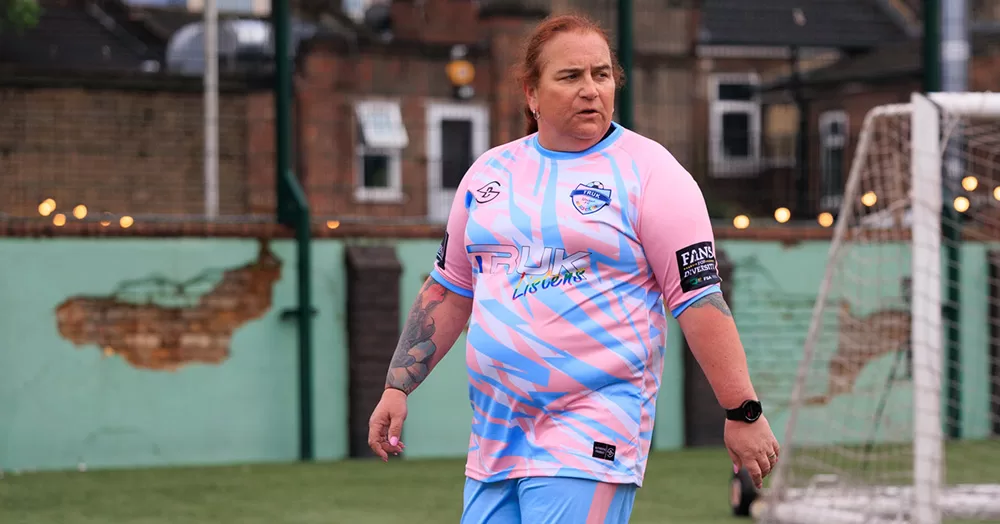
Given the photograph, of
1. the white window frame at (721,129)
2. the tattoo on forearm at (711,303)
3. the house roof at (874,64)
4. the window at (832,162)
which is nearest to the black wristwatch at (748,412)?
the tattoo on forearm at (711,303)

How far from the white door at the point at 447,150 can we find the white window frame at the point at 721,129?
1.86m

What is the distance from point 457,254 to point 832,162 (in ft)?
29.6

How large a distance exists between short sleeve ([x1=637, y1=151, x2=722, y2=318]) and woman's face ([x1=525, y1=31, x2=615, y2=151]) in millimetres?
209

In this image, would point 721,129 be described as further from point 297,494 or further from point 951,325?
point 297,494

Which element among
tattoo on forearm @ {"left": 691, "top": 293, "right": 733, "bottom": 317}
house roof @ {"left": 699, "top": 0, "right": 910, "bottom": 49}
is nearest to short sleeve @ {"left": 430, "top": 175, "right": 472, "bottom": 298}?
tattoo on forearm @ {"left": 691, "top": 293, "right": 733, "bottom": 317}

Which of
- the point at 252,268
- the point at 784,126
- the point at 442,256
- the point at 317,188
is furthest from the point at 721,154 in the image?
the point at 442,256

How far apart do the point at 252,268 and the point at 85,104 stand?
5.36 metres

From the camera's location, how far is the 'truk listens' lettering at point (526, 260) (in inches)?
143

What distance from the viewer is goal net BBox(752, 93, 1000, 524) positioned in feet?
23.5

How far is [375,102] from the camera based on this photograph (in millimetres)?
14664

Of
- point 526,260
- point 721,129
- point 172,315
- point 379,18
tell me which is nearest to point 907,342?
point 721,129

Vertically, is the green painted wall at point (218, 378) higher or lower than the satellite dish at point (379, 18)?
lower

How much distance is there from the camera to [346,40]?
17703 mm

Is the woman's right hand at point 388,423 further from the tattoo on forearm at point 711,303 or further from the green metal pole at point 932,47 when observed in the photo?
the green metal pole at point 932,47
